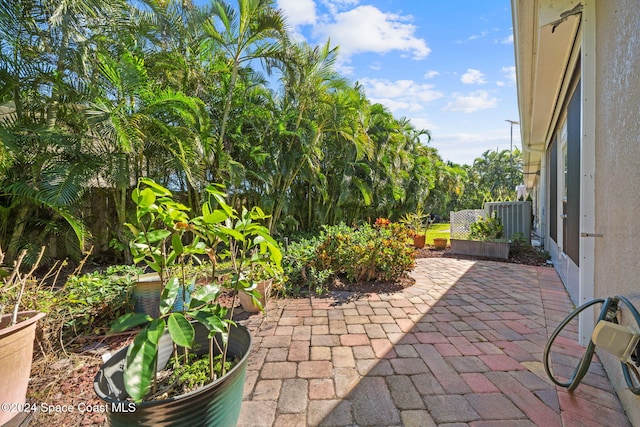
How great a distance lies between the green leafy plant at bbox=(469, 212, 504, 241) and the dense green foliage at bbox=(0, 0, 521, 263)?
2916 mm

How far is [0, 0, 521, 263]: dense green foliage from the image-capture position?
3715 mm

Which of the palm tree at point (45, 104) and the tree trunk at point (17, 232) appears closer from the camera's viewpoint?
the palm tree at point (45, 104)

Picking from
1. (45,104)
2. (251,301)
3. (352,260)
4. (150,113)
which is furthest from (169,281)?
(45,104)

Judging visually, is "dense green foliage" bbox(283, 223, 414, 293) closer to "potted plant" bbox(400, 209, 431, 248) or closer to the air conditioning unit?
"potted plant" bbox(400, 209, 431, 248)

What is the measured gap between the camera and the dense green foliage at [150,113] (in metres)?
3.71

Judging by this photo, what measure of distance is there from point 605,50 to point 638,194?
124 cm

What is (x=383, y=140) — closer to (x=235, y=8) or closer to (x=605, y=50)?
(x=235, y=8)

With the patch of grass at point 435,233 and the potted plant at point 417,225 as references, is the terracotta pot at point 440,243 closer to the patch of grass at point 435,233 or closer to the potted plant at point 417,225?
the potted plant at point 417,225

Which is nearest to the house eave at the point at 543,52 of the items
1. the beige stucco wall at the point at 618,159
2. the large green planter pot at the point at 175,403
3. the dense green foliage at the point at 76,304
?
the beige stucco wall at the point at 618,159

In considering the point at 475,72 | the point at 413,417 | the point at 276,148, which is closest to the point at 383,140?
the point at 475,72

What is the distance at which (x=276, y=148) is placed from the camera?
20.5ft

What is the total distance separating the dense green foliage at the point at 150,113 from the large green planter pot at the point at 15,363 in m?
2.66

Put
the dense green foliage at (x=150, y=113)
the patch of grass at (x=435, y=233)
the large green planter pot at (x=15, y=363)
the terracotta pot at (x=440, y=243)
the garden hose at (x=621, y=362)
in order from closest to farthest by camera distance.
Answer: the garden hose at (x=621, y=362) → the large green planter pot at (x=15, y=363) → the dense green foliage at (x=150, y=113) → the terracotta pot at (x=440, y=243) → the patch of grass at (x=435, y=233)

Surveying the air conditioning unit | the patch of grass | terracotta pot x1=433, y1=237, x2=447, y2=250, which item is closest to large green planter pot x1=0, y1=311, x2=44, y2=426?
terracotta pot x1=433, y1=237, x2=447, y2=250
